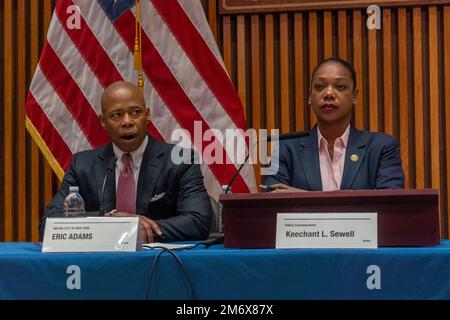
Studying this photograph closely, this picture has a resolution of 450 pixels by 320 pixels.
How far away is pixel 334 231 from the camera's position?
2.16 m

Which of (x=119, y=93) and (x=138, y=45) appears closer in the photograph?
(x=119, y=93)

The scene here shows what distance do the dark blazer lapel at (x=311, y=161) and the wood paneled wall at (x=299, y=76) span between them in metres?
1.15

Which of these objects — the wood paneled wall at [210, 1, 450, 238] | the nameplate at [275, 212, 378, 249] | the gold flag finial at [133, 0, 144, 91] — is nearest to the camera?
the nameplate at [275, 212, 378, 249]

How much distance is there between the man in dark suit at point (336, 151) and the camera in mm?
3213

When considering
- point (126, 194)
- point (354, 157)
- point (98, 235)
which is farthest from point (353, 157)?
point (98, 235)

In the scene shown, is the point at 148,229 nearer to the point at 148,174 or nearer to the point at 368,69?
the point at 148,174

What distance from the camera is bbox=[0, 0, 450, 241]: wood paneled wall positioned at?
438cm

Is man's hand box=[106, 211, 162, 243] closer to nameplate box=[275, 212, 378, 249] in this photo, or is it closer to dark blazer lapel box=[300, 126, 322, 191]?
nameplate box=[275, 212, 378, 249]

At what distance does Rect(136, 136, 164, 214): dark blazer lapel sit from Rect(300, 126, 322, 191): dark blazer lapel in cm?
66

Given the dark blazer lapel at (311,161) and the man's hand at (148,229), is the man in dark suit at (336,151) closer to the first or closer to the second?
the dark blazer lapel at (311,161)

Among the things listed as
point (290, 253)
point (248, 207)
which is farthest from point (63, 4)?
point (290, 253)

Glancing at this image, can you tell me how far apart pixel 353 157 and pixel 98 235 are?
1.42 meters

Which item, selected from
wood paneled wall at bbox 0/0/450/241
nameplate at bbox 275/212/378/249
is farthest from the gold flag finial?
nameplate at bbox 275/212/378/249
